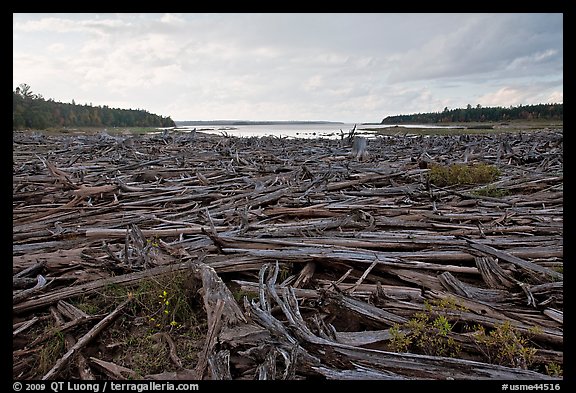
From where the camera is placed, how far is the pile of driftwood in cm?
273

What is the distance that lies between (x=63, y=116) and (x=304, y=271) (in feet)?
254

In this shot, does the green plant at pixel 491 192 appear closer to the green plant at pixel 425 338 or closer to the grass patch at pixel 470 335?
the grass patch at pixel 470 335

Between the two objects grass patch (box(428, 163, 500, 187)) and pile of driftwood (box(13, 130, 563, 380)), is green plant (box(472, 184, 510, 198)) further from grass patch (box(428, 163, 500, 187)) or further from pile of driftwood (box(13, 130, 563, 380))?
grass patch (box(428, 163, 500, 187))

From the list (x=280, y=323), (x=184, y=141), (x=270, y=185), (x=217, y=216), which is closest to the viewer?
(x=280, y=323)

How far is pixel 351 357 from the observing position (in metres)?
2.62

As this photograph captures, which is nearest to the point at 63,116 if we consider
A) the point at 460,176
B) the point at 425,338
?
the point at 460,176

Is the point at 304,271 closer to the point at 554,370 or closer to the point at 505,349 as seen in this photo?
the point at 505,349

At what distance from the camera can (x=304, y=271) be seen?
4.16 metres

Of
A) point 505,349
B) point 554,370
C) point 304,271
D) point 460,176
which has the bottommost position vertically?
point 554,370

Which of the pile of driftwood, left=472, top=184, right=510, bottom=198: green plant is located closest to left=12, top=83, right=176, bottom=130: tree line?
the pile of driftwood

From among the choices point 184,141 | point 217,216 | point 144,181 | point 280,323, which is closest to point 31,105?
point 184,141

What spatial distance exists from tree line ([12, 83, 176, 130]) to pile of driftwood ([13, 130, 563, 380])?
1316 inches
